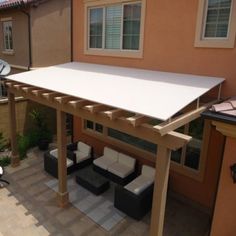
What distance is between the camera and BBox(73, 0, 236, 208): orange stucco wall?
27.7 ft

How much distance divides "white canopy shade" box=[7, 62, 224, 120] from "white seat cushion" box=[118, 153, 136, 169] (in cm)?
405

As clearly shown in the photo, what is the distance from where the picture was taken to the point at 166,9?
946 centimetres

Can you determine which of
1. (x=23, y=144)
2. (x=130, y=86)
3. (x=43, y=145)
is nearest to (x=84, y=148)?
(x=43, y=145)

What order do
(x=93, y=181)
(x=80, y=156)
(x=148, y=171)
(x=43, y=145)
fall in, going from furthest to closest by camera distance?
(x=43, y=145), (x=80, y=156), (x=93, y=181), (x=148, y=171)

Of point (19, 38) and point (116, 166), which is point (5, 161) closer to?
point (116, 166)

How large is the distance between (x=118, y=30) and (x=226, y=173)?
8.24m

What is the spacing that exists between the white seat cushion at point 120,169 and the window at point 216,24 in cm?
625

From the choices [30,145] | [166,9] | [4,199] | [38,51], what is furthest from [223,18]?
[38,51]

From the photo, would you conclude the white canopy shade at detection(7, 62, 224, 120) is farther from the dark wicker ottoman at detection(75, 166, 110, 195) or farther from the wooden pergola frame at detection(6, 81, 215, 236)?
the dark wicker ottoman at detection(75, 166, 110, 195)

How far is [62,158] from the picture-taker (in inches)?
383

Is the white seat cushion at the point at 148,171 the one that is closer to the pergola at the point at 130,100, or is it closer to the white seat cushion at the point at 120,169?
the white seat cushion at the point at 120,169

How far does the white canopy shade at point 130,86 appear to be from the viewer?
655 cm

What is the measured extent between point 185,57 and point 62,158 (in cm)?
621

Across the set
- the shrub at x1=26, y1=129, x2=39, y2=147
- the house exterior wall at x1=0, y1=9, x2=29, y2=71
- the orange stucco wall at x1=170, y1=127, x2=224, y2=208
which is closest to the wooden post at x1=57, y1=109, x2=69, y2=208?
the orange stucco wall at x1=170, y1=127, x2=224, y2=208
